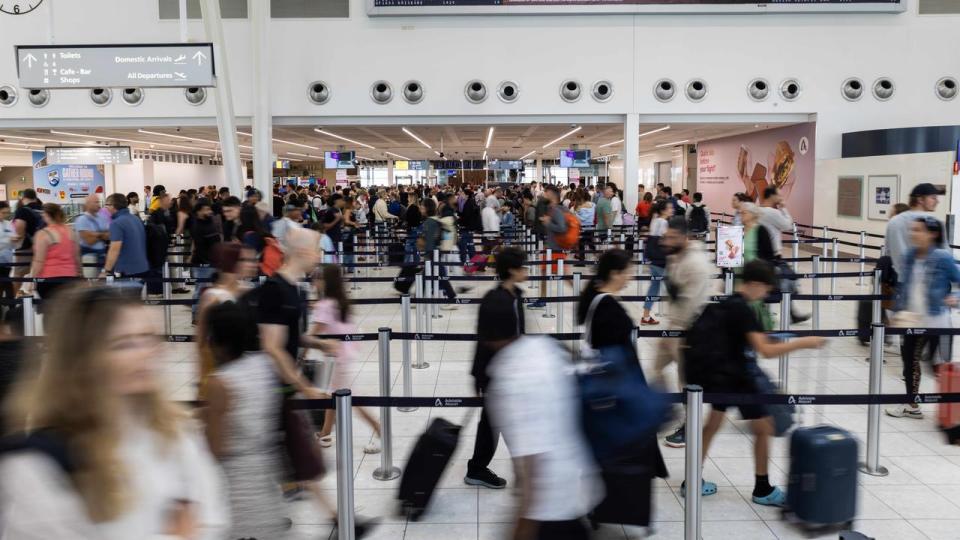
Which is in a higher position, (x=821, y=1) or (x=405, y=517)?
(x=821, y=1)

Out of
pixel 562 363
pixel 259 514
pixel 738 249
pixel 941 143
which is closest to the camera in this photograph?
pixel 562 363

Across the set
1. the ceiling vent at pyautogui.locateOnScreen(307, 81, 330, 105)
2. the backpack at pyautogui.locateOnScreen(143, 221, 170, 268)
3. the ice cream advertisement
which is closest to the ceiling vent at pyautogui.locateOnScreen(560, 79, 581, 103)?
the ceiling vent at pyautogui.locateOnScreen(307, 81, 330, 105)

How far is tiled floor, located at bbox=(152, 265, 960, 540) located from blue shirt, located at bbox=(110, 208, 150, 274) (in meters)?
2.10

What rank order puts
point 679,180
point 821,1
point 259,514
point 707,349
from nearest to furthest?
point 259,514 < point 707,349 < point 821,1 < point 679,180

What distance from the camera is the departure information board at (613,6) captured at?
18.0 m

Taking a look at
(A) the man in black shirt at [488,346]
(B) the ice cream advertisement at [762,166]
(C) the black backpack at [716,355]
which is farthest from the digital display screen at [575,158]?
(C) the black backpack at [716,355]

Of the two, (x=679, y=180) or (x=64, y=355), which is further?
(x=679, y=180)

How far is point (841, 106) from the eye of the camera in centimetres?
1869

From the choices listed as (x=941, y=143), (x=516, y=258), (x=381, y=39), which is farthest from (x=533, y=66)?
(x=516, y=258)

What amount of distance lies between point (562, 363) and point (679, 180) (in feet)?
109

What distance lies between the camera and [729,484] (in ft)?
17.0

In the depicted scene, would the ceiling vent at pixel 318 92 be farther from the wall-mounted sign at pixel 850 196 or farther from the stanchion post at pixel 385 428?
the stanchion post at pixel 385 428

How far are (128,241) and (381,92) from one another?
33.0ft

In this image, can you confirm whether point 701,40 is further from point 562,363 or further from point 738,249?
point 562,363
